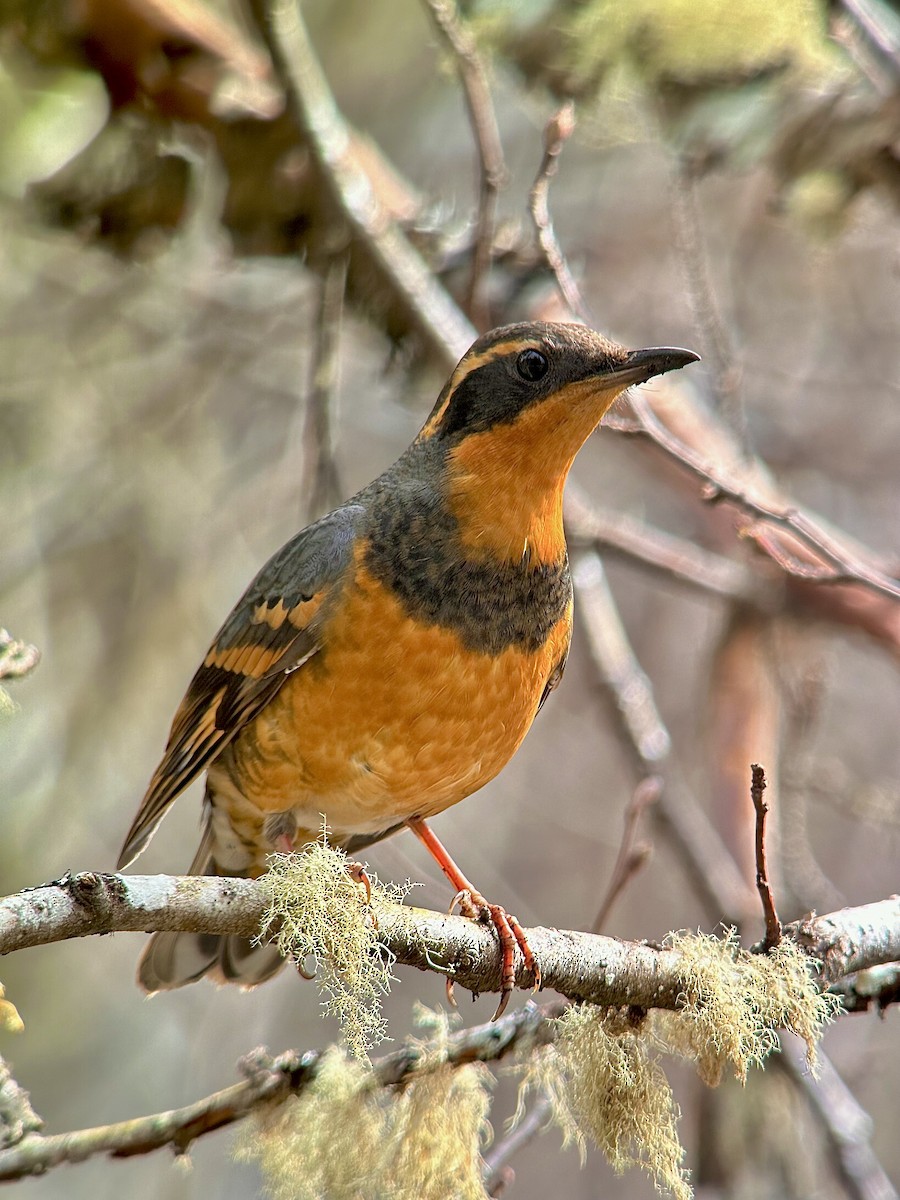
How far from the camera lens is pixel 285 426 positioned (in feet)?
24.0

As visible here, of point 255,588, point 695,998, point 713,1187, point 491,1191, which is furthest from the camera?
point 713,1187

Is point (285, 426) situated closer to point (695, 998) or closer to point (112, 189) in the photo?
point (112, 189)

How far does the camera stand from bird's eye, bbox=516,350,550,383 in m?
3.79

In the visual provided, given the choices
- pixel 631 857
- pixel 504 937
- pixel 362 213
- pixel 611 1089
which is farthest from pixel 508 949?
pixel 362 213

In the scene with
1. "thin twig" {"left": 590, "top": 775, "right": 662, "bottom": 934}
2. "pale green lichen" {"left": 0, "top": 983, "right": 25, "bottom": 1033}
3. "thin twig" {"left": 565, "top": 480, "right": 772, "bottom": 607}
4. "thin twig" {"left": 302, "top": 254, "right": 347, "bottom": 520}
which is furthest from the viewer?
"thin twig" {"left": 565, "top": 480, "right": 772, "bottom": 607}

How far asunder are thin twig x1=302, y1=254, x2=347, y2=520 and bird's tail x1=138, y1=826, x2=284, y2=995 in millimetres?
1508

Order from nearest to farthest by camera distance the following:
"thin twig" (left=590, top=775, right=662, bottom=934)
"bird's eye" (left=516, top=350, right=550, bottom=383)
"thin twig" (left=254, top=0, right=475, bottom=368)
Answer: "thin twig" (left=590, top=775, right=662, bottom=934) < "bird's eye" (left=516, top=350, right=550, bottom=383) < "thin twig" (left=254, top=0, right=475, bottom=368)

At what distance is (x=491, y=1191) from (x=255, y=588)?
1.93 meters

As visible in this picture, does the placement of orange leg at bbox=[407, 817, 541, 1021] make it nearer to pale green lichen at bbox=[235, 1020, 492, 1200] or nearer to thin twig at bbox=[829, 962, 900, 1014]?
pale green lichen at bbox=[235, 1020, 492, 1200]

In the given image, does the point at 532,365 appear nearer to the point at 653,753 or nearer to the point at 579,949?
the point at 579,949

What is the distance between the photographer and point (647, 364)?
11.8 feet

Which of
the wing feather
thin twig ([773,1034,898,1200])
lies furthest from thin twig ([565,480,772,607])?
thin twig ([773,1034,898,1200])

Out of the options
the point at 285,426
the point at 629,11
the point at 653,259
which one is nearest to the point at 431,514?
the point at 629,11

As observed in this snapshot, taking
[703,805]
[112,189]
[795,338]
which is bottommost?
[703,805]
